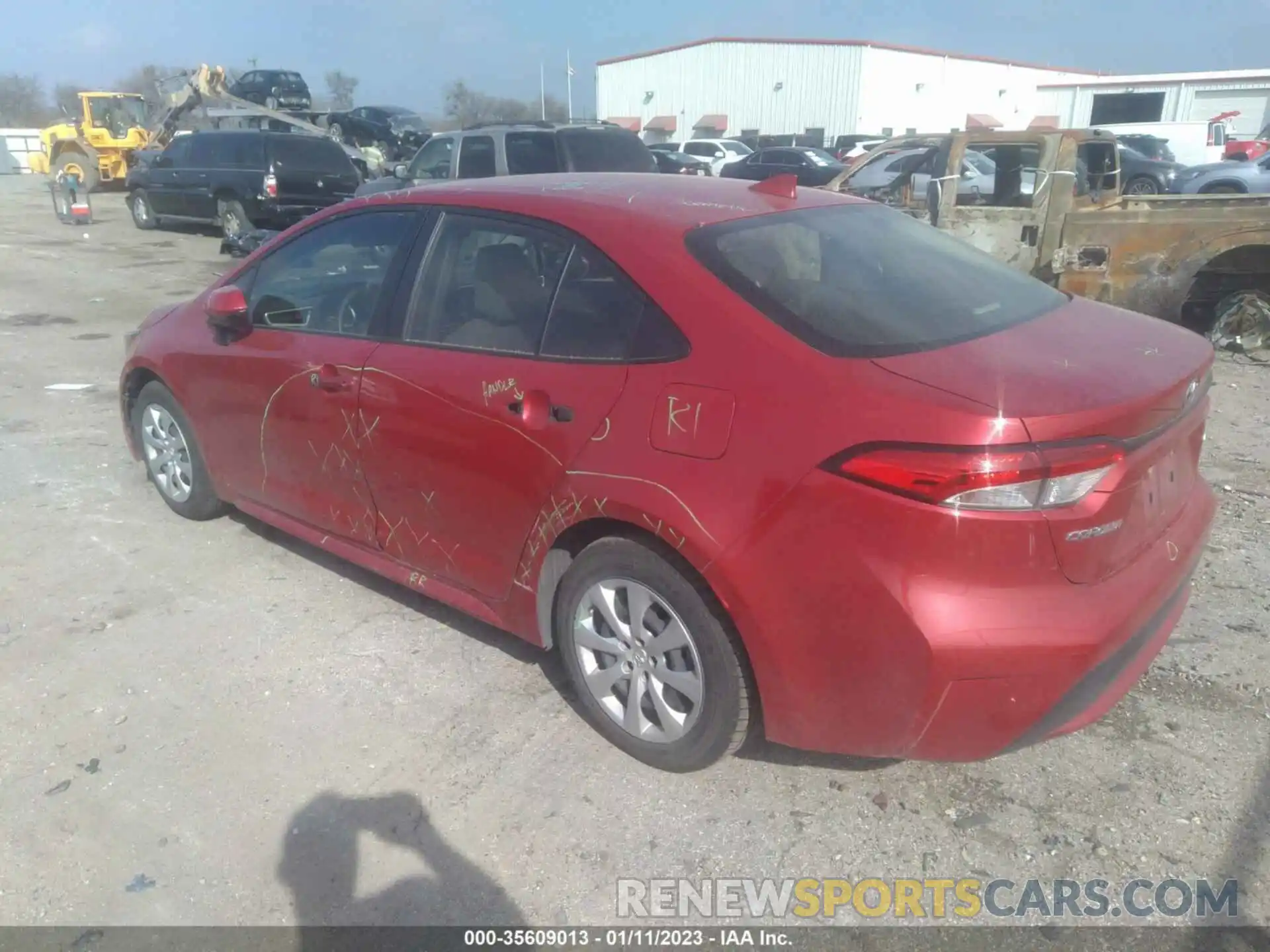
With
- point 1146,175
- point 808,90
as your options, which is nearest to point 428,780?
point 1146,175

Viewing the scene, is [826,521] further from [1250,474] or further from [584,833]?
[1250,474]

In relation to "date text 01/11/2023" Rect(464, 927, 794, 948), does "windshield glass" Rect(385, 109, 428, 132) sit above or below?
above

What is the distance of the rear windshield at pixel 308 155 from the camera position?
1595 centimetres

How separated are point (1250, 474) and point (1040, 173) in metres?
3.90

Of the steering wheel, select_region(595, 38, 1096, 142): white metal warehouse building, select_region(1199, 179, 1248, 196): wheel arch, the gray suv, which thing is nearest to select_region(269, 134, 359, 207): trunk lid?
the gray suv

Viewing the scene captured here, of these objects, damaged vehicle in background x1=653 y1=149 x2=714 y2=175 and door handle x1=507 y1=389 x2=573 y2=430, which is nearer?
door handle x1=507 y1=389 x2=573 y2=430

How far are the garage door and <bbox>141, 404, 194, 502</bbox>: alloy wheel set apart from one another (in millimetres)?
47403

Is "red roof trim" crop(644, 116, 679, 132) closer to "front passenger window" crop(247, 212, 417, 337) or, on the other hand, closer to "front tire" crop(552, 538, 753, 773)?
"front passenger window" crop(247, 212, 417, 337)

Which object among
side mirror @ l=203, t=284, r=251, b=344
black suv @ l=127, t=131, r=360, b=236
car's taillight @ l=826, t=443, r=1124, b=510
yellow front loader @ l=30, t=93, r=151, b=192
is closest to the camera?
car's taillight @ l=826, t=443, r=1124, b=510

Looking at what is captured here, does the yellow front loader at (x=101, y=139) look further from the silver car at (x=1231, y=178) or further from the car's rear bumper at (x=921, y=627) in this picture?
the car's rear bumper at (x=921, y=627)

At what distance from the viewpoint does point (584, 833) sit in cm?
285

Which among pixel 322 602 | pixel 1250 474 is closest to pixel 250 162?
pixel 322 602

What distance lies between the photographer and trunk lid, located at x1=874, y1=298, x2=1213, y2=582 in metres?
2.39

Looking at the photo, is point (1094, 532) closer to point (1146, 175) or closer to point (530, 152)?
point (530, 152)
